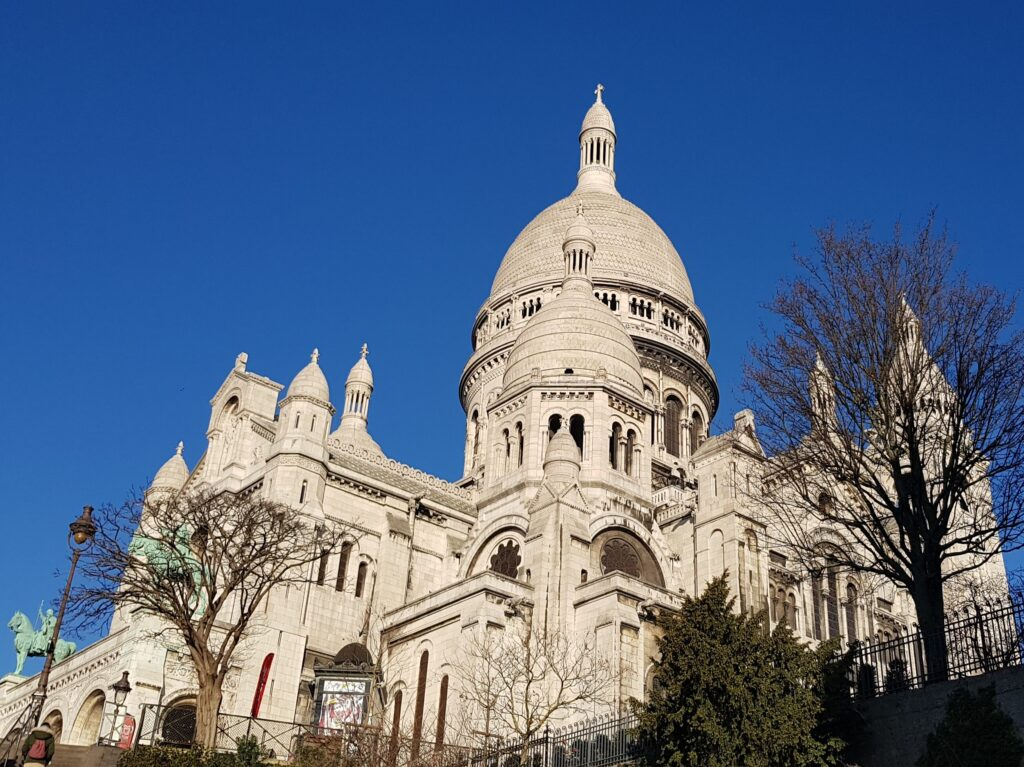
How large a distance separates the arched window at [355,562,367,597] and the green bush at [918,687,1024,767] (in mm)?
31774

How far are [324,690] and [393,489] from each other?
536 inches

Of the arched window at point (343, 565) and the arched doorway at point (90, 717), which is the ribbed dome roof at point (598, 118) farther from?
the arched doorway at point (90, 717)

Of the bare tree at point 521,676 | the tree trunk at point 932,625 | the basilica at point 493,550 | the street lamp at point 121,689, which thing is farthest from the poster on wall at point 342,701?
the tree trunk at point 932,625

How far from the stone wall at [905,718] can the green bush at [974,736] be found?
438mm

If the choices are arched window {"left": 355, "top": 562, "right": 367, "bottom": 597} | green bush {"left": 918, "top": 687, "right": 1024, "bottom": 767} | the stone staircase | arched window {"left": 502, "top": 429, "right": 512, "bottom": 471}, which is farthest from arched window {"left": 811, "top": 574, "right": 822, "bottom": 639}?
the stone staircase

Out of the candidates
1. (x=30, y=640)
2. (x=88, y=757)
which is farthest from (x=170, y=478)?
(x=88, y=757)

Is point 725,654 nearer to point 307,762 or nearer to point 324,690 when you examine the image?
point 307,762

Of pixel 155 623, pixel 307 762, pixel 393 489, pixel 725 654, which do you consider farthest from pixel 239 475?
pixel 725 654

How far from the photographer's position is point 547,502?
1847 inches

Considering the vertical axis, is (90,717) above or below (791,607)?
below

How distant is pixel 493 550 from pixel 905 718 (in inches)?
1124

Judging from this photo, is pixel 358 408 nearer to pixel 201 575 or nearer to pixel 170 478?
pixel 170 478

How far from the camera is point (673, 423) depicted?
70188mm

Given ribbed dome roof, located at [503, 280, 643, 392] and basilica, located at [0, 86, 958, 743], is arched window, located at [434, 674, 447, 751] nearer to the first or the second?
basilica, located at [0, 86, 958, 743]
